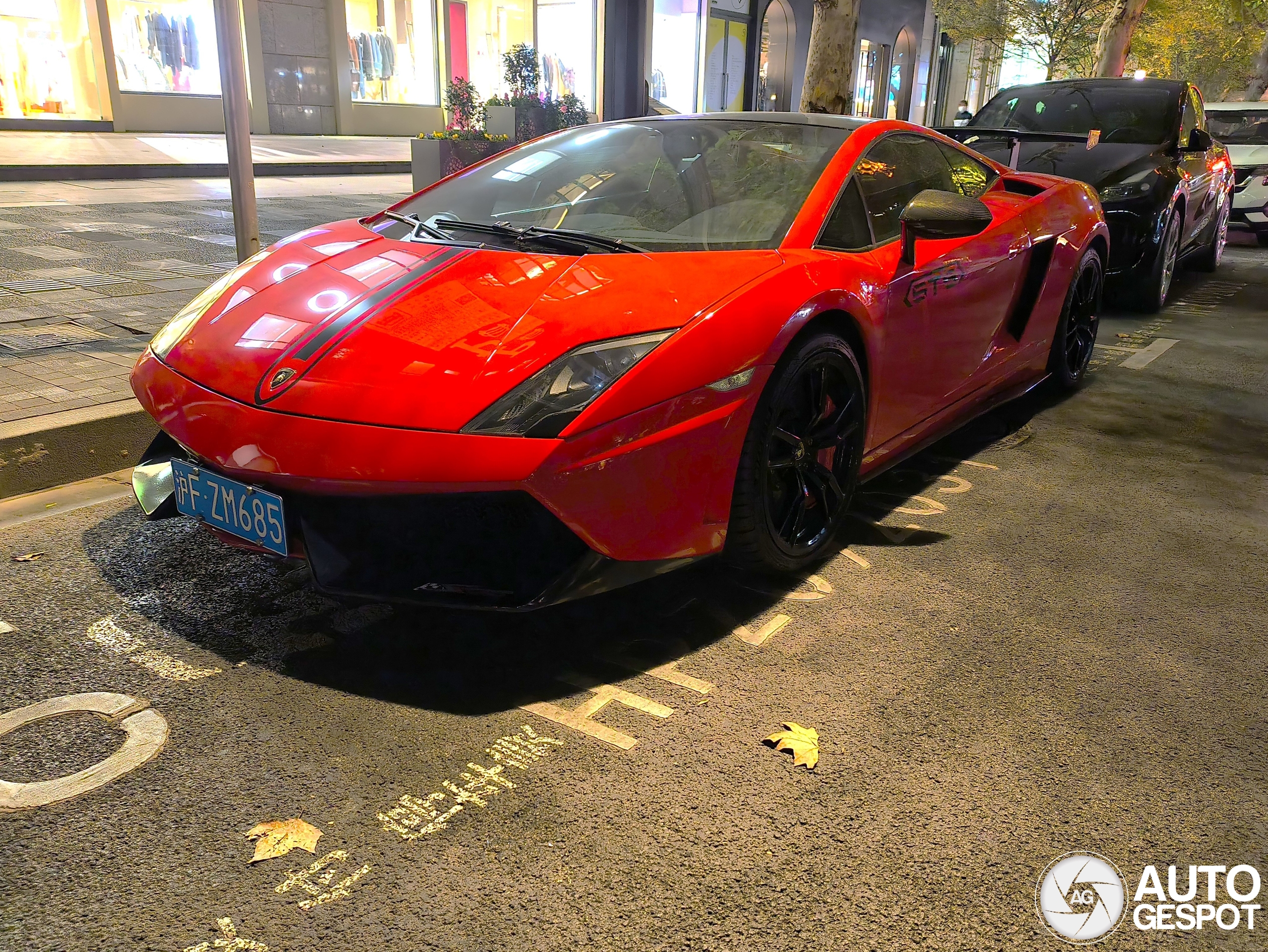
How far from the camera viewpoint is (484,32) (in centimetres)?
2311

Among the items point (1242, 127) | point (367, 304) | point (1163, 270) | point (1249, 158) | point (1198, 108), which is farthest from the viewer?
point (1242, 127)

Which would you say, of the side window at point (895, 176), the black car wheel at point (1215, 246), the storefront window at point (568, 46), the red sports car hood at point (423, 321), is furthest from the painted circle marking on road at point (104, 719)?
the storefront window at point (568, 46)

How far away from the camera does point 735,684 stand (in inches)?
100.0

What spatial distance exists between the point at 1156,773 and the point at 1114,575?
1.15 meters

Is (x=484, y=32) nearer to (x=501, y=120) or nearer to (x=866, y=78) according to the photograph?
(x=501, y=120)

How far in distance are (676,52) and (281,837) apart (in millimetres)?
23373

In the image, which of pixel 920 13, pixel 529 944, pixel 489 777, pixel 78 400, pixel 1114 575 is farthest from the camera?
pixel 920 13

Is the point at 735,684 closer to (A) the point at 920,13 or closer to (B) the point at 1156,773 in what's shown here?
(B) the point at 1156,773

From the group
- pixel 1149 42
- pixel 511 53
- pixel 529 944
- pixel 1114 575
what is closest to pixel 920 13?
pixel 1149 42

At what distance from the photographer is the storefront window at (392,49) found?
21.8m

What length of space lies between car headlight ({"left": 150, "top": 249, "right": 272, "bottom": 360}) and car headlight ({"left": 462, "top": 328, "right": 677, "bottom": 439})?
3.55 feet

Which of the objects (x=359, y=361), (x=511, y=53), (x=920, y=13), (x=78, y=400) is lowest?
(x=78, y=400)

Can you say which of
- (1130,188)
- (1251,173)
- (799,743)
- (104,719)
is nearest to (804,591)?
(799,743)

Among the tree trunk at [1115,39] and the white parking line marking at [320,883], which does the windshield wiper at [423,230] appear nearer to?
the white parking line marking at [320,883]
